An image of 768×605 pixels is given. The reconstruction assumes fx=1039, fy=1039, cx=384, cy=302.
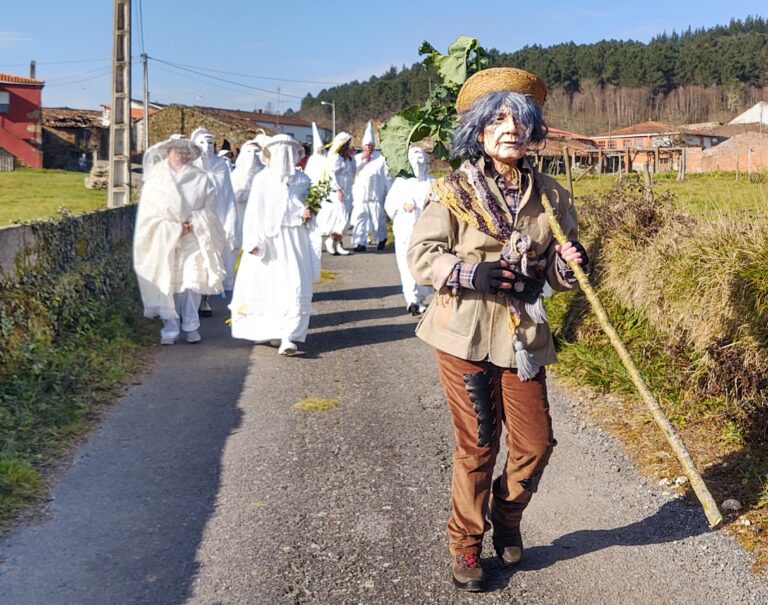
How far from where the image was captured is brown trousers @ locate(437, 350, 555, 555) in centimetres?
432

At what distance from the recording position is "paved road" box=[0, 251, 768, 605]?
4383 mm

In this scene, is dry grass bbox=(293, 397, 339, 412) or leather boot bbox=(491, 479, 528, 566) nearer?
leather boot bbox=(491, 479, 528, 566)

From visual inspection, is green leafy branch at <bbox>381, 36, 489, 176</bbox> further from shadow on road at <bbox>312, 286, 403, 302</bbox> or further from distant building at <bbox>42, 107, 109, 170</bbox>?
distant building at <bbox>42, 107, 109, 170</bbox>

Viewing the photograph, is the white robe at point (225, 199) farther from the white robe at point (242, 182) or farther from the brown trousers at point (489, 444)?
the brown trousers at point (489, 444)

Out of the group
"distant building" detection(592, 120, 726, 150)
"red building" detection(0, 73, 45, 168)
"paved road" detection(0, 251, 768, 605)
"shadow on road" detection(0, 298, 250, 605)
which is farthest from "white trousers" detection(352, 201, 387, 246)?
"distant building" detection(592, 120, 726, 150)

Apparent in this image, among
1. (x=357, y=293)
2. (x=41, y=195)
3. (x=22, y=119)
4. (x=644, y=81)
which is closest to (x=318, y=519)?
(x=357, y=293)

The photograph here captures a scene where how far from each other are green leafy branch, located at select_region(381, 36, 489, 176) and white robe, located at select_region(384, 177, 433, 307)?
6.61 meters

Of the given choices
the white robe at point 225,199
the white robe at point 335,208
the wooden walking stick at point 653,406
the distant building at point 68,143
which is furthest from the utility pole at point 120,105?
the distant building at point 68,143

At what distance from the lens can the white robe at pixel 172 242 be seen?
10.3 metres

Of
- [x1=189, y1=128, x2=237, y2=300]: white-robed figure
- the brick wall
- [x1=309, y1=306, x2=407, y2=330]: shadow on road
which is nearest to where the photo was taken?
[x1=309, y1=306, x2=407, y2=330]: shadow on road

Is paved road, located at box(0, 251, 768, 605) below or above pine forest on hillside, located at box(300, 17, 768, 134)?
below

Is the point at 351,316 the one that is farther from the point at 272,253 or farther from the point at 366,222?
the point at 366,222

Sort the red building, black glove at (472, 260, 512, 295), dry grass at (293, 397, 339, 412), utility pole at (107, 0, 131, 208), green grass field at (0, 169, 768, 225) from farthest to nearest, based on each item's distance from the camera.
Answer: the red building → utility pole at (107, 0, 131, 208) → green grass field at (0, 169, 768, 225) → dry grass at (293, 397, 339, 412) → black glove at (472, 260, 512, 295)

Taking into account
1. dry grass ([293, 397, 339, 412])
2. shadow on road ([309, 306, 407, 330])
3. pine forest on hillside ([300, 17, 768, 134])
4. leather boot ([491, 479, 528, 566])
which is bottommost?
leather boot ([491, 479, 528, 566])
